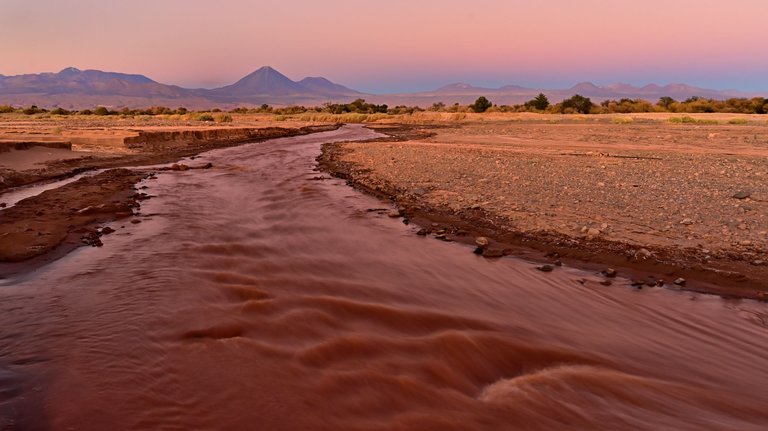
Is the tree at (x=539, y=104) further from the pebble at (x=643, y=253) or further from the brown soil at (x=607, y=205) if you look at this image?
the pebble at (x=643, y=253)

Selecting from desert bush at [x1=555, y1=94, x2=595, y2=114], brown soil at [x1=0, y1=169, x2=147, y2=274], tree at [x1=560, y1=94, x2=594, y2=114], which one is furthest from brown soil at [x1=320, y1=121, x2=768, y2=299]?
tree at [x1=560, y1=94, x2=594, y2=114]

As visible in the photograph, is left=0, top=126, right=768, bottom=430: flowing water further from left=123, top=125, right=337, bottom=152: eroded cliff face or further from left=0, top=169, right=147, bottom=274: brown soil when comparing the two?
left=123, top=125, right=337, bottom=152: eroded cliff face

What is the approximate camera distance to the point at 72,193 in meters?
11.5

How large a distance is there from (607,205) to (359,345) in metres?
6.39

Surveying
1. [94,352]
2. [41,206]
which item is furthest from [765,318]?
[41,206]

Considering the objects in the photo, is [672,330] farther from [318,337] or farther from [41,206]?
[41,206]

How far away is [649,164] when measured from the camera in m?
14.7

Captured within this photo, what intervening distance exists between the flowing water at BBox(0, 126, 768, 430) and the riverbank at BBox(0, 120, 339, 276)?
0.79 m

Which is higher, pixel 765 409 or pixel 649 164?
pixel 649 164

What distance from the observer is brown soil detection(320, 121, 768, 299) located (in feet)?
21.8

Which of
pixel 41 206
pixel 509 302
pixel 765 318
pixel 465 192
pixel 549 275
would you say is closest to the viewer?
pixel 765 318

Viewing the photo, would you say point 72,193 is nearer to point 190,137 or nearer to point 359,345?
point 359,345

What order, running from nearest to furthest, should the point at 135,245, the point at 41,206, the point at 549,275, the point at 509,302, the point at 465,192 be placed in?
the point at 509,302
the point at 549,275
the point at 135,245
the point at 41,206
the point at 465,192

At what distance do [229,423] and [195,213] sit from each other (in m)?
7.45
